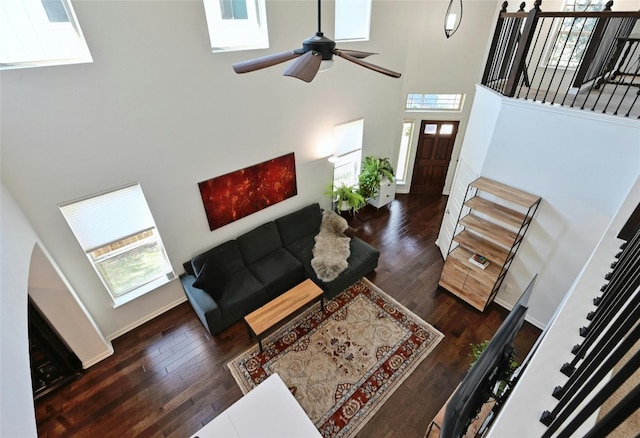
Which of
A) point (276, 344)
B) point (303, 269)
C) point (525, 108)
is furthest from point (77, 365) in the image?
point (525, 108)

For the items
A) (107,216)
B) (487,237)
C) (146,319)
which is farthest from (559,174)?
(146,319)

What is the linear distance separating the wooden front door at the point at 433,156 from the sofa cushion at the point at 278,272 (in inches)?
163

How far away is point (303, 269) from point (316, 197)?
1.65m

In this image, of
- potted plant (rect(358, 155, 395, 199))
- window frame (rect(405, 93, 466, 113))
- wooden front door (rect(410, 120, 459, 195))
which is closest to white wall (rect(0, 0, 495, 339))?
window frame (rect(405, 93, 466, 113))

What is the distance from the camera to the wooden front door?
22.5 feet

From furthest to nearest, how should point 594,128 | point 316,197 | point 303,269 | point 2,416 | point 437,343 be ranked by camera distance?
point 316,197 < point 303,269 < point 437,343 < point 594,128 < point 2,416

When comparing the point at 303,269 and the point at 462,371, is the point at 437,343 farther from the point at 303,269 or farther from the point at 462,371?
the point at 303,269

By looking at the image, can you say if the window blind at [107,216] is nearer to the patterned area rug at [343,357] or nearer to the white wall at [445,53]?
the patterned area rug at [343,357]

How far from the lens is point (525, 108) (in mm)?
3625

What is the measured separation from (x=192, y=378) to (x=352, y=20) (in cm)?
602

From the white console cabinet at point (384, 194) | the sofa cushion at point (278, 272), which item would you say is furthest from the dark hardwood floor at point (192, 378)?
the white console cabinet at point (384, 194)

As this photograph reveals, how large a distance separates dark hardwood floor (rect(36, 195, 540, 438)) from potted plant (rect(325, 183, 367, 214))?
167cm

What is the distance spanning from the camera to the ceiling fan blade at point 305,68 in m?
1.92

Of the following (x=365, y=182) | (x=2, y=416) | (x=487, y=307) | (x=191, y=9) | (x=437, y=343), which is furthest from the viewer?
(x=365, y=182)
